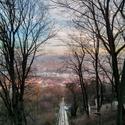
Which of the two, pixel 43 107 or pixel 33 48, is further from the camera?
pixel 43 107

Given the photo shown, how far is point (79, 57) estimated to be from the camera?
47062mm

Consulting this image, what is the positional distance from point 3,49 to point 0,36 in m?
1.33

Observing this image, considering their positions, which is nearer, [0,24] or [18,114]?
[0,24]

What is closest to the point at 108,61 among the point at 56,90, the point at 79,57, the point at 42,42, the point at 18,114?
the point at 79,57

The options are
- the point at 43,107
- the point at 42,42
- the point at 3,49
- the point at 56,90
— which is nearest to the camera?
the point at 3,49

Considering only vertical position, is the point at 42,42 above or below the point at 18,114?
above

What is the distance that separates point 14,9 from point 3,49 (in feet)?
8.87

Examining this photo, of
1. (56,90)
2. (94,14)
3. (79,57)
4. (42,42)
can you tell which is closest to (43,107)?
(56,90)

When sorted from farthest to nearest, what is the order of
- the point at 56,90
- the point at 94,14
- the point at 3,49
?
the point at 56,90
the point at 3,49
the point at 94,14

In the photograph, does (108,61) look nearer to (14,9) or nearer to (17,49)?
(17,49)

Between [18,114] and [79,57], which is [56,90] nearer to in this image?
[79,57]

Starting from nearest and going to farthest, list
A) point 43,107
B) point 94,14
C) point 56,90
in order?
1. point 94,14
2. point 43,107
3. point 56,90

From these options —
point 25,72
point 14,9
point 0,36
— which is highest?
point 14,9

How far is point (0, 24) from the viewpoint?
2603 cm
